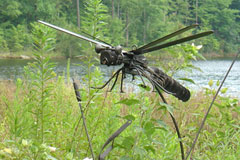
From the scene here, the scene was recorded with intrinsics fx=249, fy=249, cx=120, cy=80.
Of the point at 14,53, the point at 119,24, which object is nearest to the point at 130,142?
the point at 14,53

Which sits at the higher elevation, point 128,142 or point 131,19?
point 131,19

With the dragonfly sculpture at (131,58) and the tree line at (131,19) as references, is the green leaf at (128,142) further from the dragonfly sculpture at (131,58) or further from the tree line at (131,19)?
the tree line at (131,19)

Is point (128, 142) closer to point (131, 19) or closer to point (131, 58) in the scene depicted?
point (131, 58)

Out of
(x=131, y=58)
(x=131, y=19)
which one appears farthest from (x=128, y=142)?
(x=131, y=19)

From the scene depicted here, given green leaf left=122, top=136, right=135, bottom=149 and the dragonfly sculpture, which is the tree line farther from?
the dragonfly sculpture

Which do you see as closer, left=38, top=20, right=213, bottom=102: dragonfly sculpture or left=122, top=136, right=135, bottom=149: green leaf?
left=38, top=20, right=213, bottom=102: dragonfly sculpture

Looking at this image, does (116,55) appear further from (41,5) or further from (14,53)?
(41,5)

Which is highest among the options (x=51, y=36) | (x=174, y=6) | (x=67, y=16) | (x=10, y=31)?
(x=174, y=6)

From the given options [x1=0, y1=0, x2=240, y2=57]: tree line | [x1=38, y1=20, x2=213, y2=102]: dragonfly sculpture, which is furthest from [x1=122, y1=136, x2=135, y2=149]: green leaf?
[x1=0, y1=0, x2=240, y2=57]: tree line
